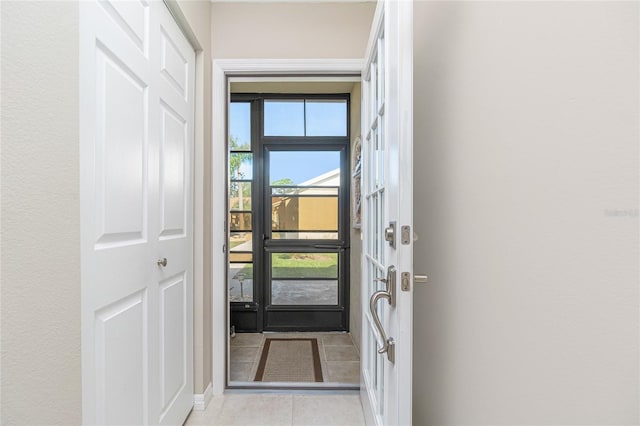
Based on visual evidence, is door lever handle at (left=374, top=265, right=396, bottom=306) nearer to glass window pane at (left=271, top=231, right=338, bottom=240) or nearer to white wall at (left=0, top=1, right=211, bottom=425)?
white wall at (left=0, top=1, right=211, bottom=425)

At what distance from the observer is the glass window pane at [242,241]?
3330 millimetres

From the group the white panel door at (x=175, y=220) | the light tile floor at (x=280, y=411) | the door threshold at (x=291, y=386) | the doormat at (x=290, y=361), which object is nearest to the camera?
the white panel door at (x=175, y=220)

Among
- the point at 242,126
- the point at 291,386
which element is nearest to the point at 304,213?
the point at 242,126

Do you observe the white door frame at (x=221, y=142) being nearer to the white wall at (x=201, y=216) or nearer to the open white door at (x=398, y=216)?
the white wall at (x=201, y=216)

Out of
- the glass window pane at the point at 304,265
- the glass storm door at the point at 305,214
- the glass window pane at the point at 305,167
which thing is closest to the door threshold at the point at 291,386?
the glass storm door at the point at 305,214

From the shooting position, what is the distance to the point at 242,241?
3.33 metres

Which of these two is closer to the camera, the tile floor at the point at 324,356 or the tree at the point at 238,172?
the tile floor at the point at 324,356

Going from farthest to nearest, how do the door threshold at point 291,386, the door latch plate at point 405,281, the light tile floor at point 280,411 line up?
the door threshold at point 291,386 → the light tile floor at point 280,411 → the door latch plate at point 405,281

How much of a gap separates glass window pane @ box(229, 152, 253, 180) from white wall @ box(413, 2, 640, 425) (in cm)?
251

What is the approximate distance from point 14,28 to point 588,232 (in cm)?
113

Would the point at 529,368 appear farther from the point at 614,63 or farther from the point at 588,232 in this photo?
the point at 614,63

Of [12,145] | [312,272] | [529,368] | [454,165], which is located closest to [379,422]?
[529,368]

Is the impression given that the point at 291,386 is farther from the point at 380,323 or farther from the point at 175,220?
the point at 380,323

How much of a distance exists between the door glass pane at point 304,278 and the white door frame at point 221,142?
4.31 feet
